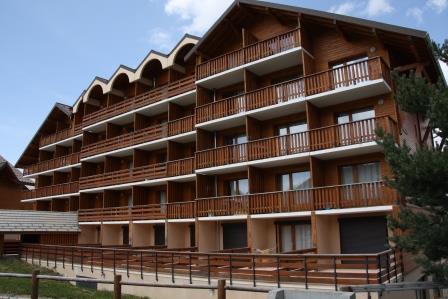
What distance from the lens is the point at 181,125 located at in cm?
2417

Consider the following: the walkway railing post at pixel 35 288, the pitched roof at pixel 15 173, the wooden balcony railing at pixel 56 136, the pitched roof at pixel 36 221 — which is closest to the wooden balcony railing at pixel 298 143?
the walkway railing post at pixel 35 288

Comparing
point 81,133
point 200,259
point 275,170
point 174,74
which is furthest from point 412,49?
point 81,133

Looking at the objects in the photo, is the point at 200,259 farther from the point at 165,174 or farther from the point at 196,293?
the point at 165,174

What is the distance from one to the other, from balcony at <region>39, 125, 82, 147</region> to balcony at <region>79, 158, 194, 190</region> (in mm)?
5050

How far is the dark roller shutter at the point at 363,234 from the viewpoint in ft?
54.0

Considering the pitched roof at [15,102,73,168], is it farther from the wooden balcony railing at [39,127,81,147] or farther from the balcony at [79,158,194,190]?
the balcony at [79,158,194,190]

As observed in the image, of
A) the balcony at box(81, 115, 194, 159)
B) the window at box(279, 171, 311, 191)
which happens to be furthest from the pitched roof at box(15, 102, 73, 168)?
the window at box(279, 171, 311, 191)

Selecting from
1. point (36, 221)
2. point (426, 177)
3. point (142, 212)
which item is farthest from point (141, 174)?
point (426, 177)

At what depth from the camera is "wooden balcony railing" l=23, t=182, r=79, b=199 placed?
32.5m

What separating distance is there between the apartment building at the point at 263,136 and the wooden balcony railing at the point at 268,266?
1018mm

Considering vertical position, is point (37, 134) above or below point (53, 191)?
above

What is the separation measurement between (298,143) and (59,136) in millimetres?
24765

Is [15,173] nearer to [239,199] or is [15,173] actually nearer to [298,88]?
[239,199]

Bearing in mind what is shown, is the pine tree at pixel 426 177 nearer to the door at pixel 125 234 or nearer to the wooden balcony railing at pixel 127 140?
the wooden balcony railing at pixel 127 140
